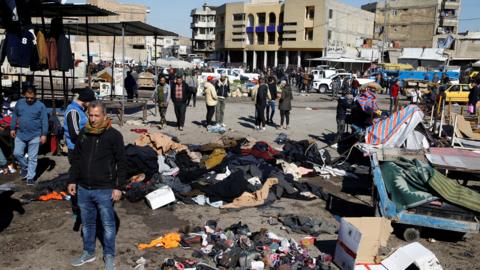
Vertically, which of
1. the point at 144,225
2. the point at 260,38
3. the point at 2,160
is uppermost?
the point at 260,38

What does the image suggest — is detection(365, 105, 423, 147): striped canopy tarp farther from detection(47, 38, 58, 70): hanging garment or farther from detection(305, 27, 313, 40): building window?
detection(305, 27, 313, 40): building window

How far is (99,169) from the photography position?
4.56 m

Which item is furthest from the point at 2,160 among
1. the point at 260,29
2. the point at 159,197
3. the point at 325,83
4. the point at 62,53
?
the point at 260,29

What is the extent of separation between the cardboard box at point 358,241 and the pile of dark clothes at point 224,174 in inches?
97.8

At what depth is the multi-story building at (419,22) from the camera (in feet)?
261

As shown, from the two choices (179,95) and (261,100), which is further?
(261,100)

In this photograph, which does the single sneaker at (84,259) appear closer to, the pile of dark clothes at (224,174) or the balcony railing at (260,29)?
the pile of dark clothes at (224,174)

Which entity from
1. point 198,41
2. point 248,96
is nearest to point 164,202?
point 248,96

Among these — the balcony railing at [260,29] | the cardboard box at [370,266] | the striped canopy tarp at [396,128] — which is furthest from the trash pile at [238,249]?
the balcony railing at [260,29]

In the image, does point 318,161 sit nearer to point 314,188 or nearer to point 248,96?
point 314,188

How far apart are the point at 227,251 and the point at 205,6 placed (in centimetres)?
11422

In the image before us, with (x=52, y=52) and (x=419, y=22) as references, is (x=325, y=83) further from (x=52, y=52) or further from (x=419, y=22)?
(x=419, y=22)

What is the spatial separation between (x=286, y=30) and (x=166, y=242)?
66236mm

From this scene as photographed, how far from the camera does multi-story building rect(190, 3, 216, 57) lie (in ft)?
364
